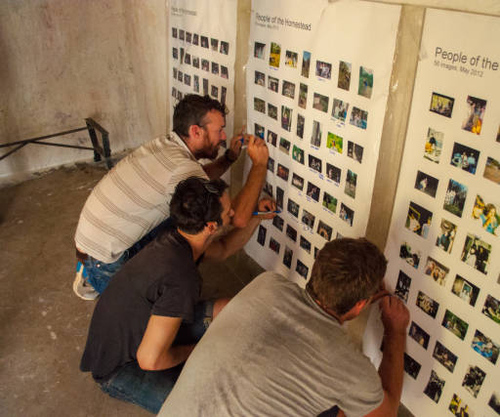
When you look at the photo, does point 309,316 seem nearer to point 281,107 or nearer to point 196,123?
point 281,107

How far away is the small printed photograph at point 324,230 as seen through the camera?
1.83 meters

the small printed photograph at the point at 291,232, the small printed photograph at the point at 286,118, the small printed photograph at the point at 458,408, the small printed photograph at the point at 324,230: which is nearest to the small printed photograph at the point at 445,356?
the small printed photograph at the point at 458,408

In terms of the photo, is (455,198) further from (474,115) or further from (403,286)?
(403,286)

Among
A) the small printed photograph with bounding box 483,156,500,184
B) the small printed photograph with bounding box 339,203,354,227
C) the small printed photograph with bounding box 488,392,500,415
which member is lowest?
the small printed photograph with bounding box 488,392,500,415

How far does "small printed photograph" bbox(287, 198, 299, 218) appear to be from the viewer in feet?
6.58

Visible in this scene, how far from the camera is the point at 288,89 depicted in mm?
1812

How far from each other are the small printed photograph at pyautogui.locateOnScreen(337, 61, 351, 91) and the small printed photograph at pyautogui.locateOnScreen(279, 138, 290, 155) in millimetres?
442

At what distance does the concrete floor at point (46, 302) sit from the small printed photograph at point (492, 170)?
3.56 feet

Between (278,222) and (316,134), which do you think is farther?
(278,222)

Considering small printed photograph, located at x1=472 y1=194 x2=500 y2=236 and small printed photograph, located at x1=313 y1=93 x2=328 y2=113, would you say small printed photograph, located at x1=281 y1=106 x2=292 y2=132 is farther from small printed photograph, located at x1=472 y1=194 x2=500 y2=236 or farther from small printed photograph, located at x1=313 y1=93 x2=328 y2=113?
small printed photograph, located at x1=472 y1=194 x2=500 y2=236

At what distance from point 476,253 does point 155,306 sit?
1037mm

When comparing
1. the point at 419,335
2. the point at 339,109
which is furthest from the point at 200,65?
the point at 419,335

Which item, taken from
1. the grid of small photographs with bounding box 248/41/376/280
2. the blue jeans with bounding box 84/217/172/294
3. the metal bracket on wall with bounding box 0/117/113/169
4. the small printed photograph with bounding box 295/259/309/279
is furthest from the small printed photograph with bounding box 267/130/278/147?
the metal bracket on wall with bounding box 0/117/113/169

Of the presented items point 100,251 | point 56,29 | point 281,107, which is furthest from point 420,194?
point 56,29
